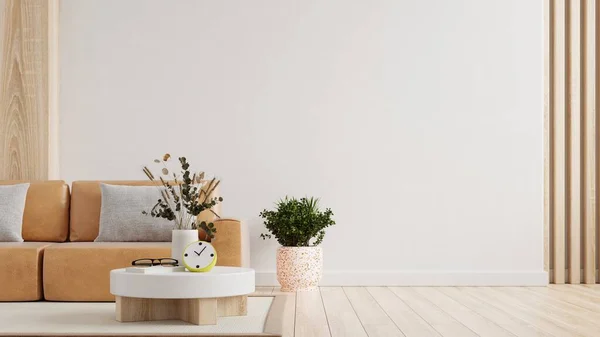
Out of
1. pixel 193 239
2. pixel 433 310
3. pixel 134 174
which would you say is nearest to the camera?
pixel 193 239

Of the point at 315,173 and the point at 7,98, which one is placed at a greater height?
the point at 7,98

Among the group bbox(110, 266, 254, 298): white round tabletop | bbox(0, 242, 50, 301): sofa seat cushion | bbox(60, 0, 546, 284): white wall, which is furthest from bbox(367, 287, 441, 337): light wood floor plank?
bbox(0, 242, 50, 301): sofa seat cushion

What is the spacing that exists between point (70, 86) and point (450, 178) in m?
3.04

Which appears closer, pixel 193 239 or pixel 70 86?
pixel 193 239

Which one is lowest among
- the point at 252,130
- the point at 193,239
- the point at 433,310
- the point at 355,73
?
the point at 433,310

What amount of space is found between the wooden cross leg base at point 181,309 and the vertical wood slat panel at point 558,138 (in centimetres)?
325

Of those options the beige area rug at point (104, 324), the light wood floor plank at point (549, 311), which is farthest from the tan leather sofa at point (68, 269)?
the light wood floor plank at point (549, 311)

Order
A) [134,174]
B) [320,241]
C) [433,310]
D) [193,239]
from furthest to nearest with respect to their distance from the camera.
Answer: [134,174] → [320,241] → [433,310] → [193,239]

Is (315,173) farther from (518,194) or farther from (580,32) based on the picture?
(580,32)

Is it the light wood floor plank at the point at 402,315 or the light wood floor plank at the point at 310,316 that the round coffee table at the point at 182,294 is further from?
the light wood floor plank at the point at 402,315

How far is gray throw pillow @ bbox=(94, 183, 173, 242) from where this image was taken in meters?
4.97

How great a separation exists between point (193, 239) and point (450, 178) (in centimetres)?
275

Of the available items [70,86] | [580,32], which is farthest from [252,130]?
[580,32]

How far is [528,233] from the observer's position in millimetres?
6039
